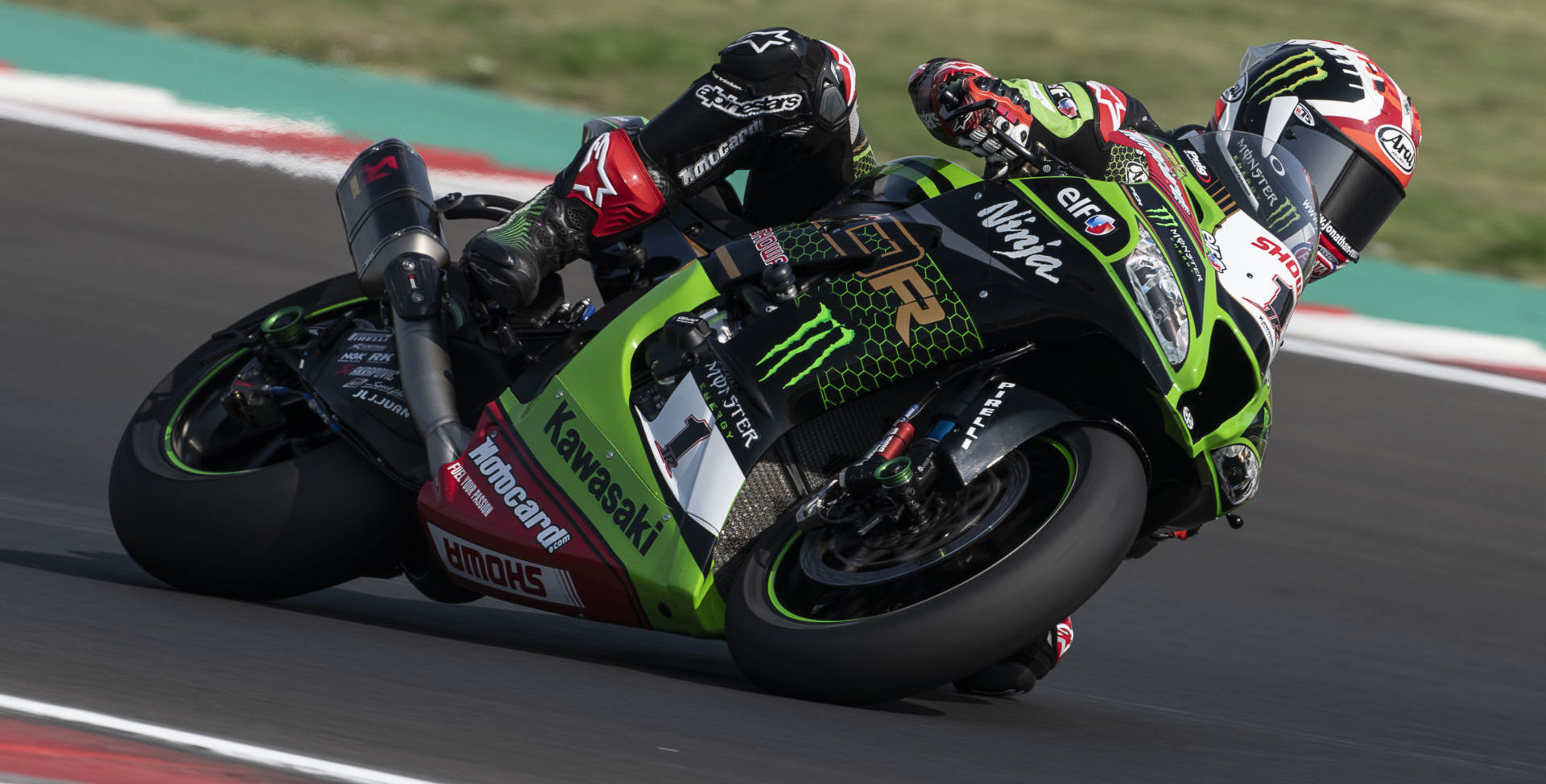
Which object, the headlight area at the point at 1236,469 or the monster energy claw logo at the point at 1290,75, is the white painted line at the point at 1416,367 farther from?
the headlight area at the point at 1236,469

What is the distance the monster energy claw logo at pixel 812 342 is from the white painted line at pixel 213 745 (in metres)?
1.14

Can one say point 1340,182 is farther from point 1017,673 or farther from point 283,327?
point 283,327

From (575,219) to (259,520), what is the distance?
34.3 inches

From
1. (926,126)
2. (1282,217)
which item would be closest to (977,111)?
(926,126)

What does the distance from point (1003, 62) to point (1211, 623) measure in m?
7.09

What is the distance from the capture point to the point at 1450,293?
8555 millimetres

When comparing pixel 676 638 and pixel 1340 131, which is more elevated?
pixel 676 638

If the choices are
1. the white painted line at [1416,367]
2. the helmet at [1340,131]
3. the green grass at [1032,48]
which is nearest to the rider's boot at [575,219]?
the helmet at [1340,131]

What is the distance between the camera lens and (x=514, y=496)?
364 centimetres

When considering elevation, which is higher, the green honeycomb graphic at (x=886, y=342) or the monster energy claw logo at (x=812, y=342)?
the monster energy claw logo at (x=812, y=342)

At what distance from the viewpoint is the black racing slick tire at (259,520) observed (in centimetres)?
381

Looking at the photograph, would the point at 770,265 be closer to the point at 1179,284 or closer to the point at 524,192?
→ the point at 1179,284

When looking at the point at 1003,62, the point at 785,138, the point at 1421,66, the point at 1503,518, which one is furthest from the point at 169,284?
the point at 1421,66

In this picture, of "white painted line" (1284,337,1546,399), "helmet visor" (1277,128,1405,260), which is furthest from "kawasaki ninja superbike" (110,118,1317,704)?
"white painted line" (1284,337,1546,399)
